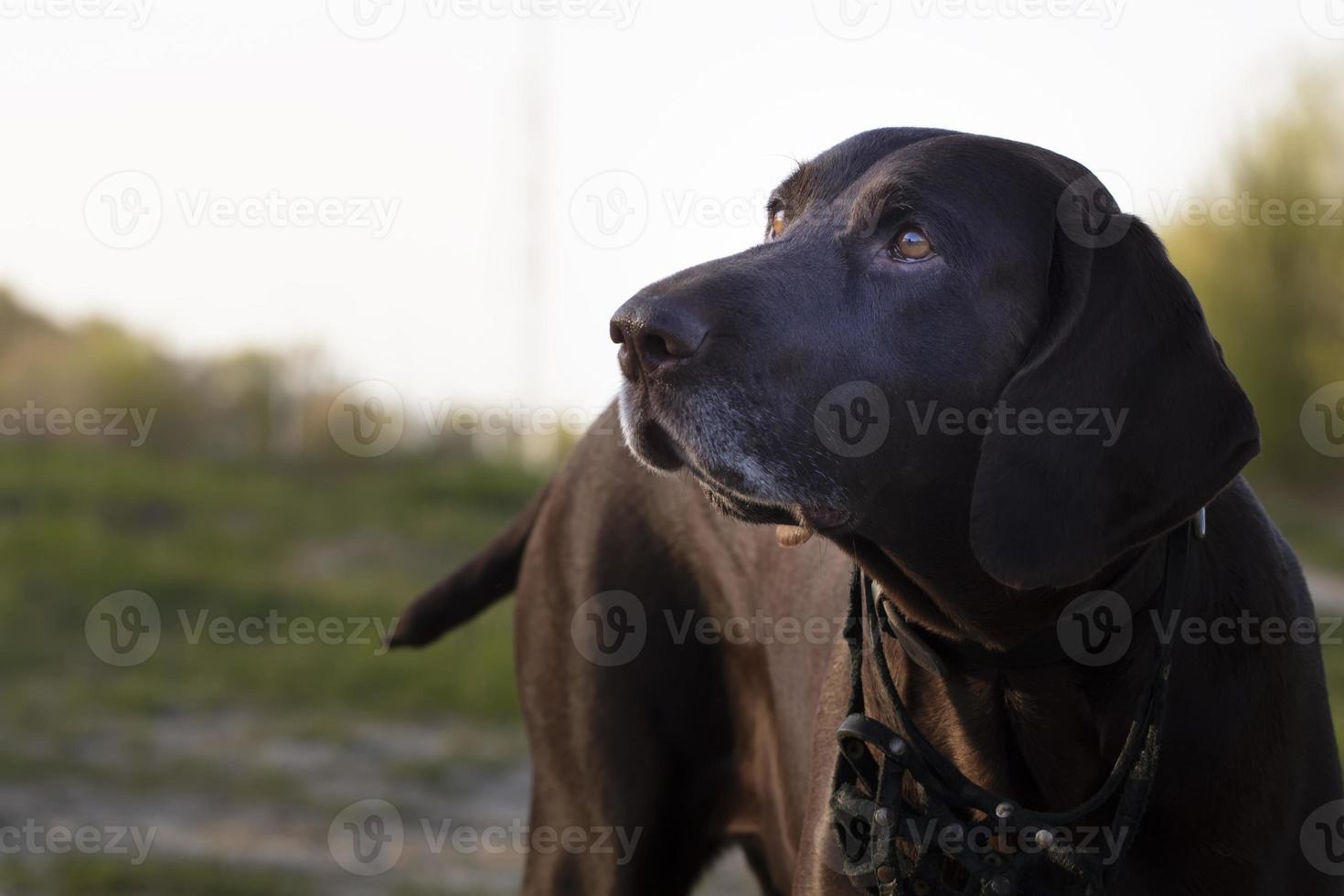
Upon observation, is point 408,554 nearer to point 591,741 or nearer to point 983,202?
point 591,741

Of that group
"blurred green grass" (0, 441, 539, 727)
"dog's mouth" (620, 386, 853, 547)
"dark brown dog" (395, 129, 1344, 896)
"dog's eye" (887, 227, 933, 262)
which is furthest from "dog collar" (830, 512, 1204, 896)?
"blurred green grass" (0, 441, 539, 727)

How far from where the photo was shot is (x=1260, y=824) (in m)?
2.31

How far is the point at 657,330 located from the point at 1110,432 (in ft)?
2.42

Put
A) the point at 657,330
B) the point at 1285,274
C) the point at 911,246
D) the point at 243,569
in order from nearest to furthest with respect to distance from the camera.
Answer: the point at 657,330 < the point at 911,246 < the point at 243,569 < the point at 1285,274

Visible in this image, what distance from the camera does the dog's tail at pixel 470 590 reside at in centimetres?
383

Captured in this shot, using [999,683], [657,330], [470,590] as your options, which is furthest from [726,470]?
[470,590]

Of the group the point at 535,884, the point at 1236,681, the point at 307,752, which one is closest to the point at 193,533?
the point at 307,752

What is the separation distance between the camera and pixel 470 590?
3939 millimetres

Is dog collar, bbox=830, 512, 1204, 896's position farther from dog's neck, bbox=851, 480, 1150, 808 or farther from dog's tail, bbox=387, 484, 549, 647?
dog's tail, bbox=387, 484, 549, 647

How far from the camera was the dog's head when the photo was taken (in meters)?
2.31

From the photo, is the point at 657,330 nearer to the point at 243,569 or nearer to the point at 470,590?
the point at 470,590

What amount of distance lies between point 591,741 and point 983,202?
1666 millimetres

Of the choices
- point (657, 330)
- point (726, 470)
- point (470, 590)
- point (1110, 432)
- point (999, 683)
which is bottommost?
point (470, 590)

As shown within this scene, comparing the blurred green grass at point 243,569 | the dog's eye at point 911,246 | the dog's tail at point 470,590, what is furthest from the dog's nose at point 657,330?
the blurred green grass at point 243,569
